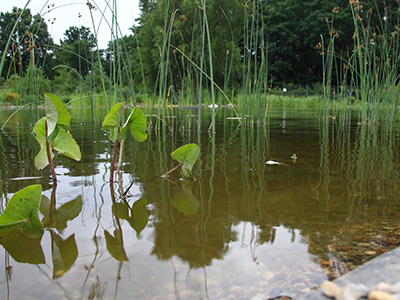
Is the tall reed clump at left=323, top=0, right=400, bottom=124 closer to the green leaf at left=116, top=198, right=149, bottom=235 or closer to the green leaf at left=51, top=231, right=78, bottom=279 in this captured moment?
the green leaf at left=116, top=198, right=149, bottom=235

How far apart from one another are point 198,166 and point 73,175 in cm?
49

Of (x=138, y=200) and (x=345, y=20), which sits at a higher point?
(x=345, y=20)

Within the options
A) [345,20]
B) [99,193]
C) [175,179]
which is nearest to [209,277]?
[99,193]

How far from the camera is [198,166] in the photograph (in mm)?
1434

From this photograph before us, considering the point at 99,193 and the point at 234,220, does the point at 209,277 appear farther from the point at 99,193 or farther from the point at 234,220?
the point at 99,193

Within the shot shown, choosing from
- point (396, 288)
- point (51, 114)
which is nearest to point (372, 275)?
point (396, 288)

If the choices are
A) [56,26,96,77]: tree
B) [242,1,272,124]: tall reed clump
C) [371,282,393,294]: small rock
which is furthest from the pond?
[242,1,272,124]: tall reed clump

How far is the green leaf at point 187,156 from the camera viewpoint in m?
1.15

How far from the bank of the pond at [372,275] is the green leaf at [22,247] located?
1.50ft

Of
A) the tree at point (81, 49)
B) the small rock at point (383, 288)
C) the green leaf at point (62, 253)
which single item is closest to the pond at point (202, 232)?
the green leaf at point (62, 253)

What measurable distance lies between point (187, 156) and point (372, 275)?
2.53 ft

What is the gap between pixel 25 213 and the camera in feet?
2.34

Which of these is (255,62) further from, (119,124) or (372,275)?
(372,275)

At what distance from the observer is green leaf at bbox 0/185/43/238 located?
699mm
